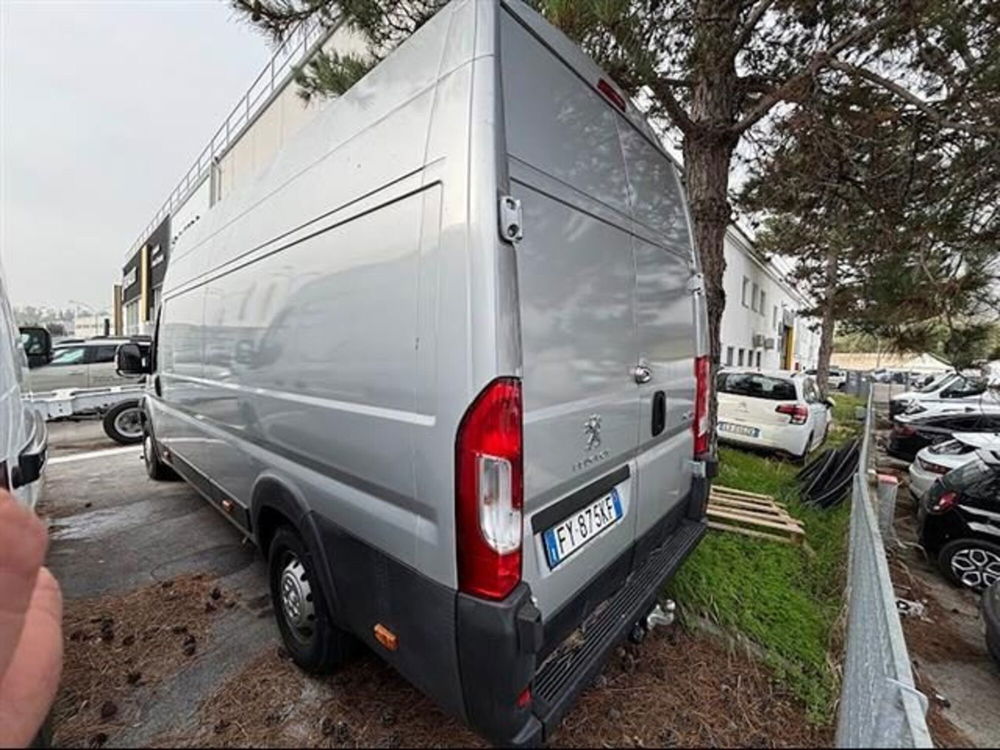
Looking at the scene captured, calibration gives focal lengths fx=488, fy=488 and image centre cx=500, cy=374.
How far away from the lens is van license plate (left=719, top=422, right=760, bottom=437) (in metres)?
7.66

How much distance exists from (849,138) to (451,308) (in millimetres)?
4620

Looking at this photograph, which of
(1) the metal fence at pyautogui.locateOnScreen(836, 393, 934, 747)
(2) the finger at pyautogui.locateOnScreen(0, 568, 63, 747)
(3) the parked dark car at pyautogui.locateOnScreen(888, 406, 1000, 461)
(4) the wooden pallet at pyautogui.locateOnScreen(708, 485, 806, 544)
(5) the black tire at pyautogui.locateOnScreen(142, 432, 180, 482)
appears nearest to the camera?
(1) the metal fence at pyautogui.locateOnScreen(836, 393, 934, 747)

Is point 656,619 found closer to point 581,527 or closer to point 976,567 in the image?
point 581,527

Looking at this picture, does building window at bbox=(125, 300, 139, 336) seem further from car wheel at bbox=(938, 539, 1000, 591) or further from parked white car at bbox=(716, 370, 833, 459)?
car wheel at bbox=(938, 539, 1000, 591)

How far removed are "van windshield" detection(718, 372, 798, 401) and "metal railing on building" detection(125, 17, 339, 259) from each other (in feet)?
23.9

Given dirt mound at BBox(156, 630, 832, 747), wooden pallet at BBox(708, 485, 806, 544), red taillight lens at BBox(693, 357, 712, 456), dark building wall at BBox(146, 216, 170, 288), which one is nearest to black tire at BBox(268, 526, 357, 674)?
dirt mound at BBox(156, 630, 832, 747)

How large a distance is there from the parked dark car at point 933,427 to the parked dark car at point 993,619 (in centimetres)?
675

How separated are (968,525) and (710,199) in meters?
3.69

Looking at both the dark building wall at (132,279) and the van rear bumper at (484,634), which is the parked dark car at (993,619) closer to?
the van rear bumper at (484,634)

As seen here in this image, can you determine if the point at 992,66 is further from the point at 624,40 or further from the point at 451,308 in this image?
the point at 451,308

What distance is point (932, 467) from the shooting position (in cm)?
587

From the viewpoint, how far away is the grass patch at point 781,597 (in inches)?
92.7

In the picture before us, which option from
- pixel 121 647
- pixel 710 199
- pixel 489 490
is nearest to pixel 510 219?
pixel 489 490

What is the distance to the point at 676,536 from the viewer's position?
2705 millimetres
